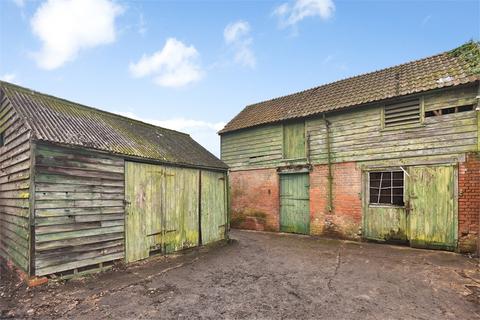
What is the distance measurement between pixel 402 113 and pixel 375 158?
1.73 metres

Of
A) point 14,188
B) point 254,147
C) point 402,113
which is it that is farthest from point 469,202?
point 14,188

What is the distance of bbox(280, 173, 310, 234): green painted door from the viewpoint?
11422 millimetres

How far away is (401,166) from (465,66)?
3.60 m

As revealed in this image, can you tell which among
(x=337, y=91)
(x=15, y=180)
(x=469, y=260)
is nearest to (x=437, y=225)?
(x=469, y=260)

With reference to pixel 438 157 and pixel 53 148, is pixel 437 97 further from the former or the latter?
pixel 53 148

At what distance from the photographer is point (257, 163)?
12875 mm

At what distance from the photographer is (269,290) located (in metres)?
5.32

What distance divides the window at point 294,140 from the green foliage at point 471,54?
18.5ft

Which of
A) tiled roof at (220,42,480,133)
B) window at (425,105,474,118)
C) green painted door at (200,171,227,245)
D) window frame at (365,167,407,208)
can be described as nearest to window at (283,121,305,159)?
tiled roof at (220,42,480,133)

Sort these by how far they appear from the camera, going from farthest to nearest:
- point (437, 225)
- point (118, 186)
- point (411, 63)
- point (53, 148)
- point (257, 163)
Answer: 1. point (257, 163)
2. point (411, 63)
3. point (437, 225)
4. point (118, 186)
5. point (53, 148)

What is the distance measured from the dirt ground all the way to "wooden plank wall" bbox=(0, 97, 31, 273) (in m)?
0.73

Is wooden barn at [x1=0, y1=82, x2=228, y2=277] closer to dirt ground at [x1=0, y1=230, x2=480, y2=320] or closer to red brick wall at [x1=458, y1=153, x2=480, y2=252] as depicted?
dirt ground at [x1=0, y1=230, x2=480, y2=320]

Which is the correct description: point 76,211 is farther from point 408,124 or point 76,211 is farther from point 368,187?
point 408,124

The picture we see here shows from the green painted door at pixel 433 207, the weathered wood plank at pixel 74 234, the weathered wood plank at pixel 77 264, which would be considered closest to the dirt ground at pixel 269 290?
the weathered wood plank at pixel 77 264
